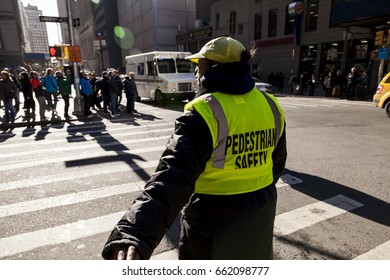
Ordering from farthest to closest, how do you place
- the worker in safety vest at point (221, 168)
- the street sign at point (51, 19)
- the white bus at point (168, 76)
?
the white bus at point (168, 76) → the street sign at point (51, 19) → the worker in safety vest at point (221, 168)

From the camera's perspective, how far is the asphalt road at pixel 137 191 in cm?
332

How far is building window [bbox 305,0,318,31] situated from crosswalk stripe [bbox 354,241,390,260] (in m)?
27.9

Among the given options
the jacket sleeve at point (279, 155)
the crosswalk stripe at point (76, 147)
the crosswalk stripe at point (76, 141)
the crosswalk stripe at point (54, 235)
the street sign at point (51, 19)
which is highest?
the street sign at point (51, 19)

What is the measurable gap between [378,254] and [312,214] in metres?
0.99

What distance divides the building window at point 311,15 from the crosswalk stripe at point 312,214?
26812 mm

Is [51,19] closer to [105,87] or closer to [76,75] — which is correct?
[76,75]

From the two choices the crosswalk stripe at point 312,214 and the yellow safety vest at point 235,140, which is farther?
the crosswalk stripe at point 312,214

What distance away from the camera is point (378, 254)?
3.07 meters

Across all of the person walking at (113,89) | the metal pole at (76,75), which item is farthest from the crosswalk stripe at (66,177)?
the metal pole at (76,75)

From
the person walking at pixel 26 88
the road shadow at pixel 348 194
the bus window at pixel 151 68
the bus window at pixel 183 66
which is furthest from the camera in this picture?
the bus window at pixel 151 68

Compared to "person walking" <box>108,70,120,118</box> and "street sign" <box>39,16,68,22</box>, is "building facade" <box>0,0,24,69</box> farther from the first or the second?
"person walking" <box>108,70,120,118</box>

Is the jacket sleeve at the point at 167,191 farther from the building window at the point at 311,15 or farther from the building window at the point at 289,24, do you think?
the building window at the point at 289,24

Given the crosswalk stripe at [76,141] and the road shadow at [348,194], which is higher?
the road shadow at [348,194]

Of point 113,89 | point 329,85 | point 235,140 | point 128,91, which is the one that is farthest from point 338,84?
point 235,140
